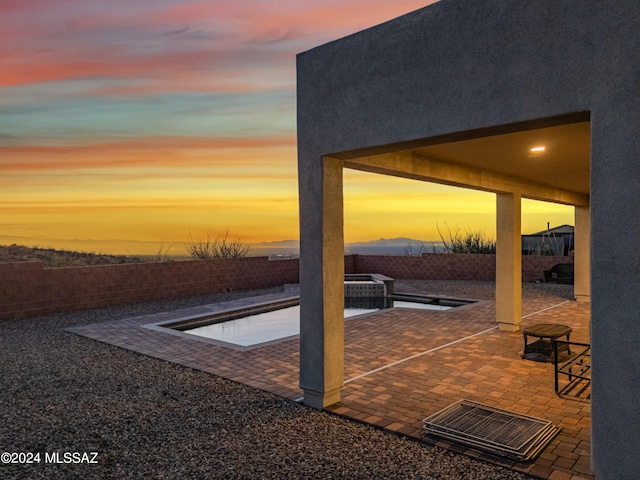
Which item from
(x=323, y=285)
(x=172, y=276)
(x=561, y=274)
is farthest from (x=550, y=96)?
(x=561, y=274)

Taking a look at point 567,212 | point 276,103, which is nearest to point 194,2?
point 276,103

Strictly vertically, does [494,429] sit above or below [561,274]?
below

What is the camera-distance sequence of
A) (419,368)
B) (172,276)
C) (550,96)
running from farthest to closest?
(172,276), (419,368), (550,96)

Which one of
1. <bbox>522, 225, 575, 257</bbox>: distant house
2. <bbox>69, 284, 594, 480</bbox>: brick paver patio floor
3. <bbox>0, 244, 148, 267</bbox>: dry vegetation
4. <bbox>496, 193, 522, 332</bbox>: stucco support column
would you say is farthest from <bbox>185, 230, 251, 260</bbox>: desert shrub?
<bbox>522, 225, 575, 257</bbox>: distant house

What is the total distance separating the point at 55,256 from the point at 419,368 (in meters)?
19.8

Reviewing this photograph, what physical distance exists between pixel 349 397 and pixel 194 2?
29.1 feet

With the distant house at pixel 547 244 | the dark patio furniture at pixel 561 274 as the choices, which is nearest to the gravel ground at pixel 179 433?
the dark patio furniture at pixel 561 274

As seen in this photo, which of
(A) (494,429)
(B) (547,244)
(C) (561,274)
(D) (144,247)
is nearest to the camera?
(A) (494,429)

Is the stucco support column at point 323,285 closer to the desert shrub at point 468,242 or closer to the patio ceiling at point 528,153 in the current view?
the patio ceiling at point 528,153

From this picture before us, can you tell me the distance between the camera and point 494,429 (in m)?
4.23

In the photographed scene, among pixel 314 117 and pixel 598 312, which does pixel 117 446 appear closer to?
pixel 314 117

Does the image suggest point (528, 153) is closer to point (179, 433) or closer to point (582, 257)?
point (179, 433)

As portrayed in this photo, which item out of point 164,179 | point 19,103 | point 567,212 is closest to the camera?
point 19,103

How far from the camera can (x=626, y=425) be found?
2.93m
